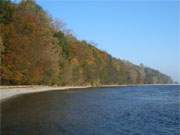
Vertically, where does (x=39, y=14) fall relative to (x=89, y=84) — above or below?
above

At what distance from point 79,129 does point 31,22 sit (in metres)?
56.4

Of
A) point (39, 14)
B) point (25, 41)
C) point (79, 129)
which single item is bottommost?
point (79, 129)

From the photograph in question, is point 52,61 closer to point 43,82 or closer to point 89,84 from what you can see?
point 43,82

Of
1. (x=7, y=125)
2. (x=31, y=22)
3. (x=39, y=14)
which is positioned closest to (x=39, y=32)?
(x=31, y=22)

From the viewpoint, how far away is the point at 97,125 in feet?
88.7

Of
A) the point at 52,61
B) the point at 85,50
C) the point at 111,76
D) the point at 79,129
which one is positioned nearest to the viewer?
the point at 79,129

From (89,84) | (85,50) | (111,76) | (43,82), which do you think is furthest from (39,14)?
(111,76)

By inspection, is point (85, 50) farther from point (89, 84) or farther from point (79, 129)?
point (79, 129)

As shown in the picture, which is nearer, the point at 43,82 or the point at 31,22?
the point at 31,22

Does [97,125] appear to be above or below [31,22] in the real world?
below

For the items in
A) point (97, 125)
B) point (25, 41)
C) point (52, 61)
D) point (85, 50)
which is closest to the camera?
point (97, 125)

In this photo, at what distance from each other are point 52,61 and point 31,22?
10827 mm

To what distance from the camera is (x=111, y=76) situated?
16350cm

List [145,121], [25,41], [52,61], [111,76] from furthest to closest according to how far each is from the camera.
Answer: [111,76], [52,61], [25,41], [145,121]
